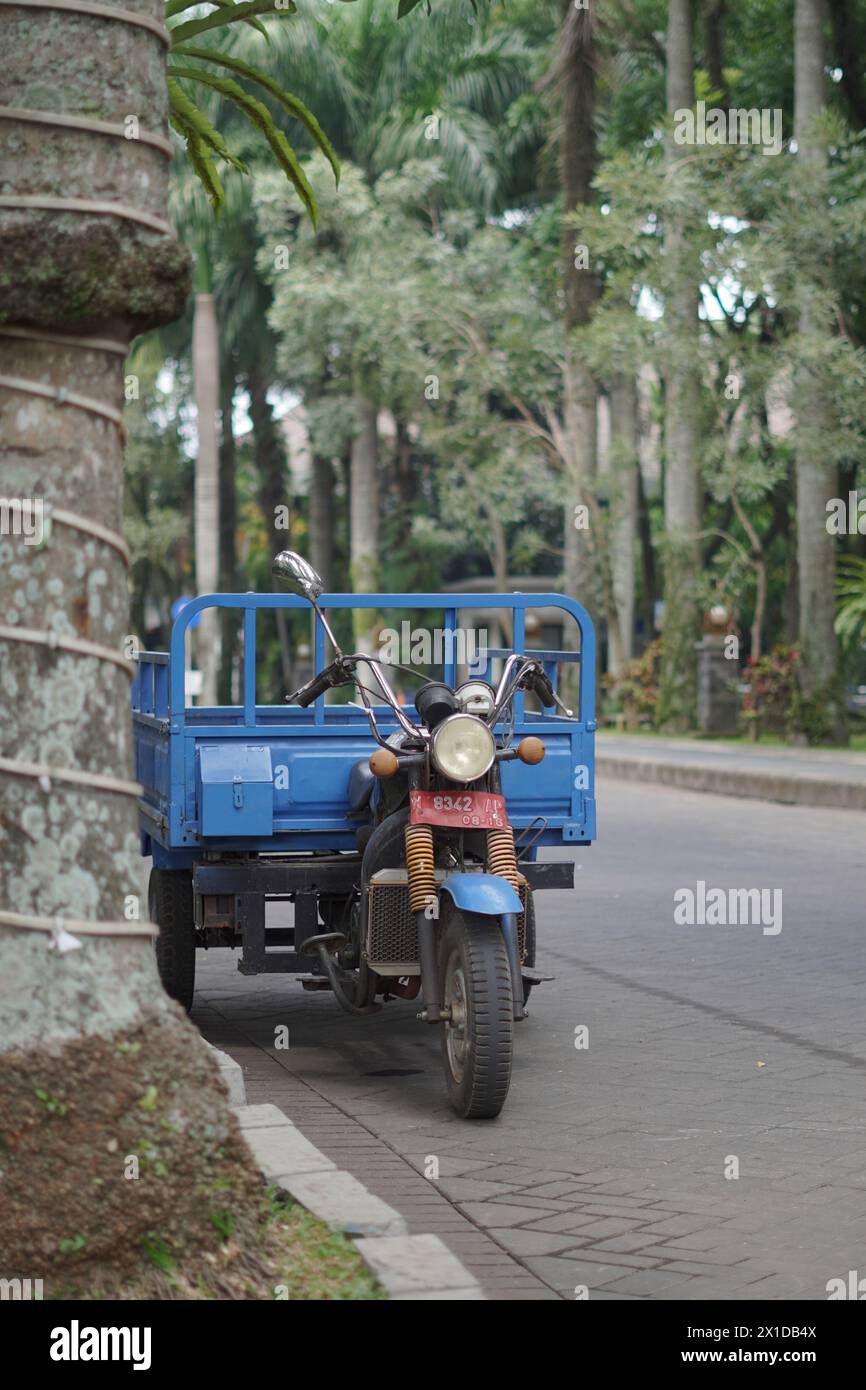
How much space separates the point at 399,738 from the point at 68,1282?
3095mm

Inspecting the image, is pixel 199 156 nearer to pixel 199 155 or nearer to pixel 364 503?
pixel 199 155

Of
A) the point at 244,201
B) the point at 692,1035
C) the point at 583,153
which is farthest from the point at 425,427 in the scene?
the point at 692,1035

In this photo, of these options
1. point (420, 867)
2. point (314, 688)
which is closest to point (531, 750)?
point (420, 867)

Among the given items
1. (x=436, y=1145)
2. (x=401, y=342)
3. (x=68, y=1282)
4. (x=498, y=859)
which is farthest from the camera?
(x=401, y=342)

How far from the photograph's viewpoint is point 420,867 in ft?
20.9

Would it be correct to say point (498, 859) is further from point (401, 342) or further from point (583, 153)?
point (401, 342)

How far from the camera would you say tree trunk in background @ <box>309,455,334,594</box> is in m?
43.8

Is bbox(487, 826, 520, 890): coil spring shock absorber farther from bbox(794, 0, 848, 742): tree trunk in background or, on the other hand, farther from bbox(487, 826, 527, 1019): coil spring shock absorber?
bbox(794, 0, 848, 742): tree trunk in background

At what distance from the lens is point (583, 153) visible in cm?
2952

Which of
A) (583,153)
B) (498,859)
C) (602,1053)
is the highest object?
(583,153)

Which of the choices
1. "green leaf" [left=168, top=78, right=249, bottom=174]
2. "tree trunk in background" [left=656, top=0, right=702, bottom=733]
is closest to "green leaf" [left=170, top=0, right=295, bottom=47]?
"green leaf" [left=168, top=78, right=249, bottom=174]

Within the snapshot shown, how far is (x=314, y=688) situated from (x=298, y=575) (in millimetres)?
549

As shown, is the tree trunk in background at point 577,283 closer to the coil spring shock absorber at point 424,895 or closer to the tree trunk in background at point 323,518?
the tree trunk in background at point 323,518

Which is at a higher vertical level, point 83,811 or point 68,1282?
point 83,811
